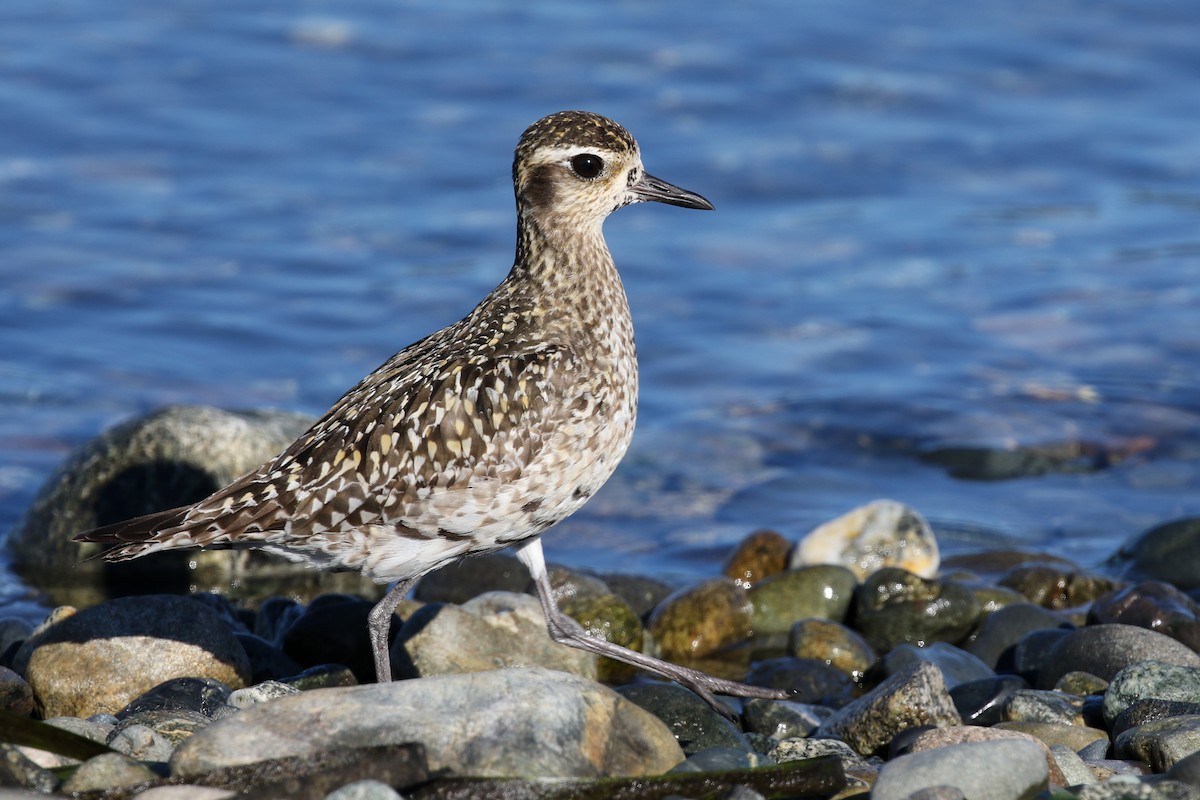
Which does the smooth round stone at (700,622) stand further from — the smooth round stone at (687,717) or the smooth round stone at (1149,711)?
the smooth round stone at (1149,711)

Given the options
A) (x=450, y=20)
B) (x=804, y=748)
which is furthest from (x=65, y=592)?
(x=450, y=20)

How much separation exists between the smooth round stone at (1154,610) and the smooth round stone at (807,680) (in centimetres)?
166

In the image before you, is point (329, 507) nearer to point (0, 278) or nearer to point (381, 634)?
point (381, 634)

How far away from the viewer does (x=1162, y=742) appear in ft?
21.3

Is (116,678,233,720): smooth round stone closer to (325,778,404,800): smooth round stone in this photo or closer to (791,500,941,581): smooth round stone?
(325,778,404,800): smooth round stone

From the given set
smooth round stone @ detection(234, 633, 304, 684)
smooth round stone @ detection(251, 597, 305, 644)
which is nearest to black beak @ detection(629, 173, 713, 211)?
smooth round stone @ detection(234, 633, 304, 684)

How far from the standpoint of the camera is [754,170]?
17.4 metres

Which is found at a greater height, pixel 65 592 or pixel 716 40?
pixel 716 40

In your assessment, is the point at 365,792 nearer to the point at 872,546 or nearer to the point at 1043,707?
the point at 1043,707

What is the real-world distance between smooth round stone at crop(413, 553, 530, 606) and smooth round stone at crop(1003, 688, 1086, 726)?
341 cm

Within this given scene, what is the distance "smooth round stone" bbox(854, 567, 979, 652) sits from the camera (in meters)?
9.57

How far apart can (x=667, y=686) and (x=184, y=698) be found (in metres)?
2.31

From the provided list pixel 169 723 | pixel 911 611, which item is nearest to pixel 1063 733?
pixel 911 611

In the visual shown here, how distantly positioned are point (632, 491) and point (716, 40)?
33.2 ft
